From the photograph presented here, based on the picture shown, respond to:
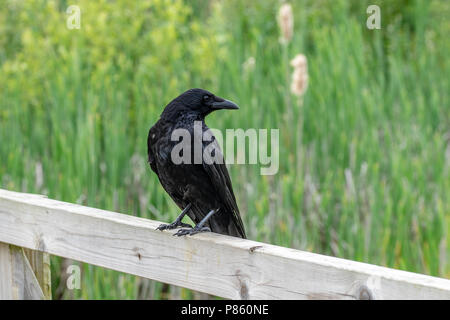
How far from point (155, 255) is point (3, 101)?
267 cm

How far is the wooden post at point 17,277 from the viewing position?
6.26 feet

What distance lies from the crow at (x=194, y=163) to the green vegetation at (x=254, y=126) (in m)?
0.66

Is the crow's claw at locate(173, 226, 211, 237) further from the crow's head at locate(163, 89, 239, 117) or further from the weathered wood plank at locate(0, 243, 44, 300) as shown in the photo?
the weathered wood plank at locate(0, 243, 44, 300)

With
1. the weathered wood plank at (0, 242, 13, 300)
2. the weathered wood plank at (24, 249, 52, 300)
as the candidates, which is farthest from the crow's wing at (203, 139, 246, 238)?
the weathered wood plank at (0, 242, 13, 300)

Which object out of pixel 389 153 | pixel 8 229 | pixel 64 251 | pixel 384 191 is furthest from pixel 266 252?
pixel 389 153

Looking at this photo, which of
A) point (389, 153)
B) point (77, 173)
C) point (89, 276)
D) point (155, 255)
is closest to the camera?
point (155, 255)

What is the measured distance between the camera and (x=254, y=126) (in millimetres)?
3482

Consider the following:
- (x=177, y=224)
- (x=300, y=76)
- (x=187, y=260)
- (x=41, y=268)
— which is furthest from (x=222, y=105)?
(x=300, y=76)

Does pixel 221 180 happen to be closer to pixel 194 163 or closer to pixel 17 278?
pixel 194 163

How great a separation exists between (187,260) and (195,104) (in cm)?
58

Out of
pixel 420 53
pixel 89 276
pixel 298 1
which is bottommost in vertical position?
pixel 89 276

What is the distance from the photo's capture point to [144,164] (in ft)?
11.3

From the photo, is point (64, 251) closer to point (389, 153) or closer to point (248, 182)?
point (248, 182)
